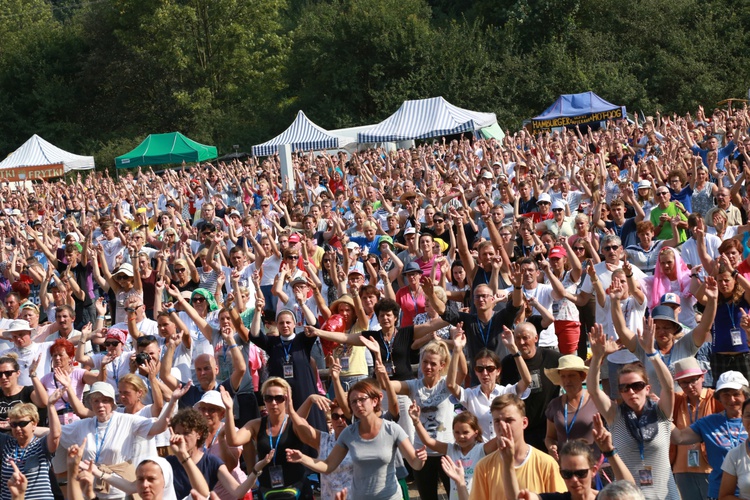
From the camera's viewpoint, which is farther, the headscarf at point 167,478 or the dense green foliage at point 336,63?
the dense green foliage at point 336,63

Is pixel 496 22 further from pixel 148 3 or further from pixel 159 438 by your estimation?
pixel 159 438

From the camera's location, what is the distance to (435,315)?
28.0 ft

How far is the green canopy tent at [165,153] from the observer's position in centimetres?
2689

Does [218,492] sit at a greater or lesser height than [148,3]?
lesser

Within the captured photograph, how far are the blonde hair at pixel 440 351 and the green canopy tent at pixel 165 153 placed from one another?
2059cm

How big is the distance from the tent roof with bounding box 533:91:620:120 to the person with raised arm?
69.9 ft

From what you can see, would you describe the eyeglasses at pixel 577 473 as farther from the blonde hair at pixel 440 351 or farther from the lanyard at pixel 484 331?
the lanyard at pixel 484 331

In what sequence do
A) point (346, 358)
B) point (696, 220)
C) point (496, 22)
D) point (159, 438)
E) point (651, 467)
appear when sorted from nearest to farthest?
point (651, 467), point (159, 438), point (346, 358), point (696, 220), point (496, 22)

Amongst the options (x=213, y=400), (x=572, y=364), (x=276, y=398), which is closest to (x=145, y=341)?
(x=213, y=400)

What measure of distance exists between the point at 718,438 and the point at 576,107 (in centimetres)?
2258

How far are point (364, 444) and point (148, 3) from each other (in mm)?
45588

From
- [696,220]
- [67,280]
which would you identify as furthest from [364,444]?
[67,280]

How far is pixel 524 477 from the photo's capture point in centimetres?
556

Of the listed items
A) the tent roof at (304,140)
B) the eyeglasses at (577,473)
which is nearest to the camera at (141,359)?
the eyeglasses at (577,473)
